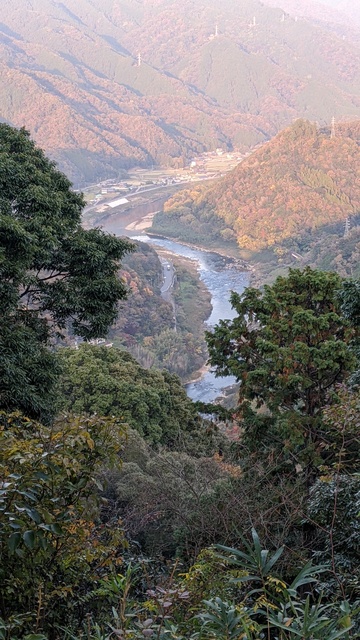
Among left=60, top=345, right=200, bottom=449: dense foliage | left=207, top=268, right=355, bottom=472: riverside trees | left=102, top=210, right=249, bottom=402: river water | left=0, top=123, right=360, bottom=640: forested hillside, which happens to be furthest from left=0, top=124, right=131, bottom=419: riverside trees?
left=102, top=210, right=249, bottom=402: river water

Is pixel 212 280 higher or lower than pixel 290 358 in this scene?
lower

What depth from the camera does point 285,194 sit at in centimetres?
8675

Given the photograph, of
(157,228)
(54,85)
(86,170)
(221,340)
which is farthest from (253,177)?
(221,340)

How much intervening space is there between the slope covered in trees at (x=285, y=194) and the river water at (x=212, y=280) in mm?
4370

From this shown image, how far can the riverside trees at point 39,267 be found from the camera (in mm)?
8422

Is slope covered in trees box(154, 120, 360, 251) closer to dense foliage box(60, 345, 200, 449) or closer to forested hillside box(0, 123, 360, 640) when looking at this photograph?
dense foliage box(60, 345, 200, 449)

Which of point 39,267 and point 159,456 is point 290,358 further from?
point 39,267

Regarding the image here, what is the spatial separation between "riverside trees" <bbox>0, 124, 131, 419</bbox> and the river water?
28950mm

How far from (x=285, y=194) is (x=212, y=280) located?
2569 cm

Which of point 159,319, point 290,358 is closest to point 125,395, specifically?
point 290,358

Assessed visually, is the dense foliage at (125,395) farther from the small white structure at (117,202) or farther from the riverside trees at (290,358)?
the small white structure at (117,202)

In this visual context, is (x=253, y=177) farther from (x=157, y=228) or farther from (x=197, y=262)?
(x=197, y=262)

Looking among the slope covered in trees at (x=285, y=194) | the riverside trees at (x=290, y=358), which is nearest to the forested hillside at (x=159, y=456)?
→ the riverside trees at (x=290, y=358)

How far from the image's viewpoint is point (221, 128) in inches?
6383
